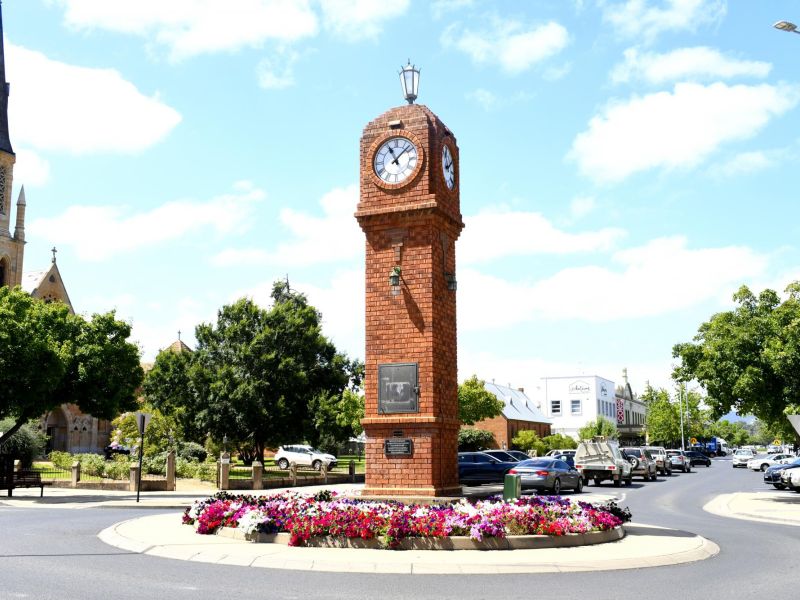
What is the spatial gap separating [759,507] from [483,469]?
474 inches

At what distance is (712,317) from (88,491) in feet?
79.9

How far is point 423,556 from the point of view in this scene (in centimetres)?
1174

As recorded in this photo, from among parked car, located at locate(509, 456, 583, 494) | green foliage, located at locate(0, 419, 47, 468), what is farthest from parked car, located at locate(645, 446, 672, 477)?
green foliage, located at locate(0, 419, 47, 468)

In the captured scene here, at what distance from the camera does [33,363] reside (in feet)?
93.6

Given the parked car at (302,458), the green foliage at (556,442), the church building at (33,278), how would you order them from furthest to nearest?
1. the green foliage at (556,442)
2. the church building at (33,278)
3. the parked car at (302,458)

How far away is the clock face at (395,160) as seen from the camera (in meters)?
15.0

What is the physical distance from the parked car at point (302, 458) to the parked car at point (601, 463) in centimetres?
1567

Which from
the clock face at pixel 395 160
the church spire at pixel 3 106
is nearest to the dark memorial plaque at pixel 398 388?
the clock face at pixel 395 160

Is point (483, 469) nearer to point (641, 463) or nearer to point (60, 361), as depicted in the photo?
point (641, 463)

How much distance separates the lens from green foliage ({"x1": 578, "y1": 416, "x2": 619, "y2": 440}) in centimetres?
8419

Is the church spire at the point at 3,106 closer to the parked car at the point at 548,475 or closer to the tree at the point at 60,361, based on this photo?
the tree at the point at 60,361

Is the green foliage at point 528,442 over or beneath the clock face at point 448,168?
beneath

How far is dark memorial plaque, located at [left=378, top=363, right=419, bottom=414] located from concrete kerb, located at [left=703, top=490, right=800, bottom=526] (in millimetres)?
11365

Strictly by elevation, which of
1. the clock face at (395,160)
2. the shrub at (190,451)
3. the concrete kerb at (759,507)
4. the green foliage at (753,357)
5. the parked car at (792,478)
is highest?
the clock face at (395,160)
